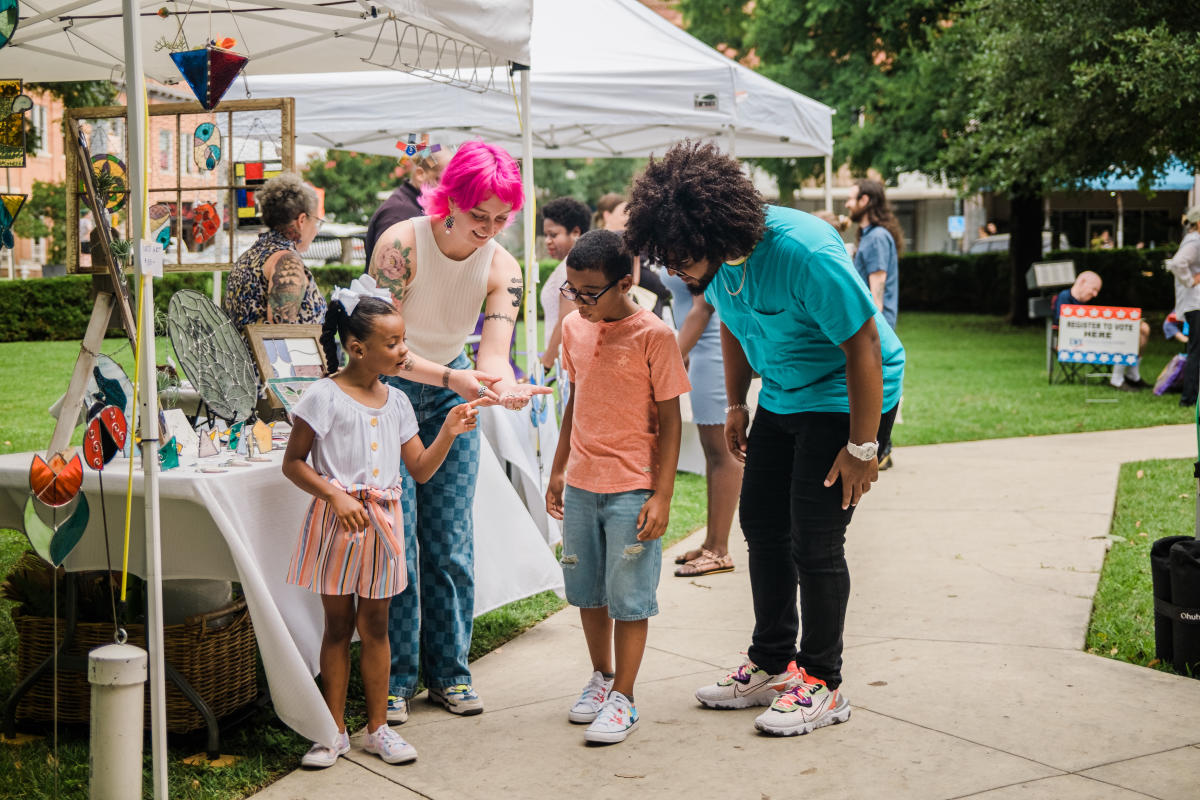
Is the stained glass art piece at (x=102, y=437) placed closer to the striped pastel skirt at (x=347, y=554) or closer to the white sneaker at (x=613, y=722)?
the striped pastel skirt at (x=347, y=554)

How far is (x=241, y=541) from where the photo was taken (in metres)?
3.44

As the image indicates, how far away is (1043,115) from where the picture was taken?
16734mm

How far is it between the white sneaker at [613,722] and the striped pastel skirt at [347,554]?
772 millimetres

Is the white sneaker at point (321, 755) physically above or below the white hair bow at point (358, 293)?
below

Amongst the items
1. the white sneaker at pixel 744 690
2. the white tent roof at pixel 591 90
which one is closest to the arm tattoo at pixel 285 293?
the white sneaker at pixel 744 690

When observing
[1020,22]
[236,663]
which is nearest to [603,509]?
[236,663]

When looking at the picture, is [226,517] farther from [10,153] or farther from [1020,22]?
[1020,22]

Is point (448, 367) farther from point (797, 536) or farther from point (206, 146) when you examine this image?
point (206, 146)

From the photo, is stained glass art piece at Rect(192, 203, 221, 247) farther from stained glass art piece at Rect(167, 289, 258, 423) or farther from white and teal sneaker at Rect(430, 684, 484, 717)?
white and teal sneaker at Rect(430, 684, 484, 717)

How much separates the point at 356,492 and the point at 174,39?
98.1 inches

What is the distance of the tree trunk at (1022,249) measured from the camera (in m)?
25.0

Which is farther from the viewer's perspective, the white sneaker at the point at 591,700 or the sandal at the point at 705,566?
the sandal at the point at 705,566

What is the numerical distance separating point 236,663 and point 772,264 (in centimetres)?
212

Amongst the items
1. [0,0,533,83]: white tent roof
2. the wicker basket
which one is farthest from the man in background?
the wicker basket
